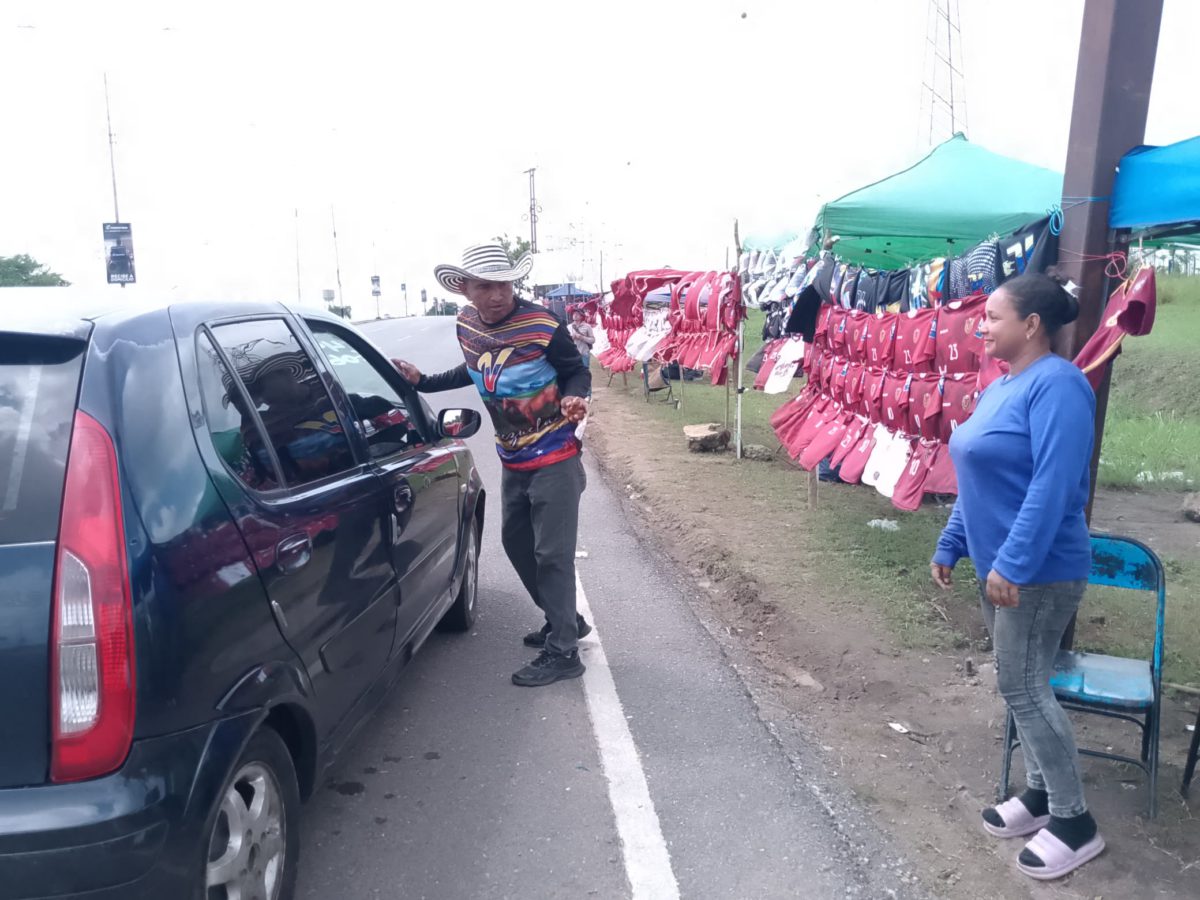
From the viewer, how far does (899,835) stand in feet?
10.1

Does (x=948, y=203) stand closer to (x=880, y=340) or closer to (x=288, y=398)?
(x=880, y=340)

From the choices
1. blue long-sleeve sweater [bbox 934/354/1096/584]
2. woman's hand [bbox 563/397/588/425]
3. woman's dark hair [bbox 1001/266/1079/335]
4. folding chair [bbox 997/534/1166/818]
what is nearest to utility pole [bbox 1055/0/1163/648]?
folding chair [bbox 997/534/1166/818]

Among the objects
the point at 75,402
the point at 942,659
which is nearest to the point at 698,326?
the point at 942,659

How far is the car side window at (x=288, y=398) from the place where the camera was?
2.71 metres

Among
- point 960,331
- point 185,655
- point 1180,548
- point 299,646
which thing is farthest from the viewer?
point 1180,548

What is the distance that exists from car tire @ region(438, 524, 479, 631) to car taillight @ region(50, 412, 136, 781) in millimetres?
2772

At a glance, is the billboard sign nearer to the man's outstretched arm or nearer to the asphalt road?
the man's outstretched arm

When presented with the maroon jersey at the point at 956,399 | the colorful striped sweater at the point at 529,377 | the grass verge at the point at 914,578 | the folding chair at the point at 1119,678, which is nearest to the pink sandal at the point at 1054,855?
the folding chair at the point at 1119,678

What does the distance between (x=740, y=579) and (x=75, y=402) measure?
179 inches

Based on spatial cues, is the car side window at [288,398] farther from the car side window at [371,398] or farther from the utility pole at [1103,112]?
the utility pole at [1103,112]

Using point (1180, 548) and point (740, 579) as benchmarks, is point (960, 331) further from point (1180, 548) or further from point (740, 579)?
point (1180, 548)

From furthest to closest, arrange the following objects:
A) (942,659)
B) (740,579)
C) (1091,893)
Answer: (740,579)
(942,659)
(1091,893)

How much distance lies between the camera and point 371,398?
3734mm

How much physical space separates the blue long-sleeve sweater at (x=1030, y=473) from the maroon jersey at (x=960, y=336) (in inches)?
97.8
